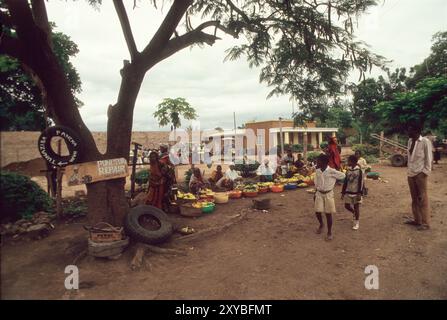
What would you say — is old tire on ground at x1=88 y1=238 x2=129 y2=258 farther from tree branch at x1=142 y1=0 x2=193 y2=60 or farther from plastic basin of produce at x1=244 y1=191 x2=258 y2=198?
plastic basin of produce at x1=244 y1=191 x2=258 y2=198

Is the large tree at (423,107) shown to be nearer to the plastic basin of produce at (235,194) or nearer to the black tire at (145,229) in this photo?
the plastic basin of produce at (235,194)

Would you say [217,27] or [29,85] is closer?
[217,27]

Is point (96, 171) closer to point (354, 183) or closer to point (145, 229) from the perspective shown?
point (145, 229)

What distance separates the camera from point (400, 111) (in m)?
21.0

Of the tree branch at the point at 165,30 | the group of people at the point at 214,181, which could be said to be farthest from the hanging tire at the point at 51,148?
the group of people at the point at 214,181

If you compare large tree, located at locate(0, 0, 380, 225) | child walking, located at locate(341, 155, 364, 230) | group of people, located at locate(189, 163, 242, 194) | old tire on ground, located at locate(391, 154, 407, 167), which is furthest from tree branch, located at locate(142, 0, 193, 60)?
old tire on ground, located at locate(391, 154, 407, 167)

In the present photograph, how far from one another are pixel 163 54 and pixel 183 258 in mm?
4319

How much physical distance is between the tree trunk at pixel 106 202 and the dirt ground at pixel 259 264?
2.23 ft

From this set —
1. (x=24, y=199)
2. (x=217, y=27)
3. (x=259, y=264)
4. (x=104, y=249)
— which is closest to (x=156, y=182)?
(x=104, y=249)

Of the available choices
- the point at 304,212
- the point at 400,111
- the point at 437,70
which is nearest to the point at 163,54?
the point at 304,212

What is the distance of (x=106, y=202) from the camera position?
6.19 metres

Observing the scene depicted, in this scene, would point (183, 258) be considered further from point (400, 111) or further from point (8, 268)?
point (400, 111)

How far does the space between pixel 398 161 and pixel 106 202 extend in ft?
60.3

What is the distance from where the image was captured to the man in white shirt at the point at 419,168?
260 inches
